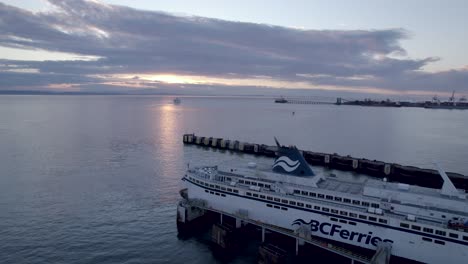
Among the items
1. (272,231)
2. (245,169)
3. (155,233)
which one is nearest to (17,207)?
(155,233)

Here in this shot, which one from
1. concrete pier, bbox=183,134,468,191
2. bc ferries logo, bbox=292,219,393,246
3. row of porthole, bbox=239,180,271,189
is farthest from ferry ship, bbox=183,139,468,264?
concrete pier, bbox=183,134,468,191

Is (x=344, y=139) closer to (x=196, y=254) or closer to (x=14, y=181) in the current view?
(x=196, y=254)

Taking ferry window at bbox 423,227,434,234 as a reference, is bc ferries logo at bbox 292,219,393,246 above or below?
below

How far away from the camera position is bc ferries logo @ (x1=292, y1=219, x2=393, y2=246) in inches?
1161

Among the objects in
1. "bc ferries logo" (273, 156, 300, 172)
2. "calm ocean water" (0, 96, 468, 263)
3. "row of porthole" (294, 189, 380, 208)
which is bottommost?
"calm ocean water" (0, 96, 468, 263)

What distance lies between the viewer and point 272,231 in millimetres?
34844

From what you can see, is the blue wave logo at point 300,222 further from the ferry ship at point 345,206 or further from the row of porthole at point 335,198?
the row of porthole at point 335,198

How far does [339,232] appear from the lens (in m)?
31.0

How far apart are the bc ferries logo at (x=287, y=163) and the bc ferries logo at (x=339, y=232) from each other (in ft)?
20.5

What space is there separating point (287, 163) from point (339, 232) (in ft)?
31.4

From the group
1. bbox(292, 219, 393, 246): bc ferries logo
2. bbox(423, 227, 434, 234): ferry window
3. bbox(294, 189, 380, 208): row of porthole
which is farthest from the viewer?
bbox(294, 189, 380, 208): row of porthole

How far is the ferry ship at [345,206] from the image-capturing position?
27.2 meters

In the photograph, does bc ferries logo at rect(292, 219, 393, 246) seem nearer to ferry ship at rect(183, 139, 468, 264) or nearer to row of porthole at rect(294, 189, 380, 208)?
ferry ship at rect(183, 139, 468, 264)

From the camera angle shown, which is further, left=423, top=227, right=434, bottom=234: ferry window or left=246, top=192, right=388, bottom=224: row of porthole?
left=246, top=192, right=388, bottom=224: row of porthole
